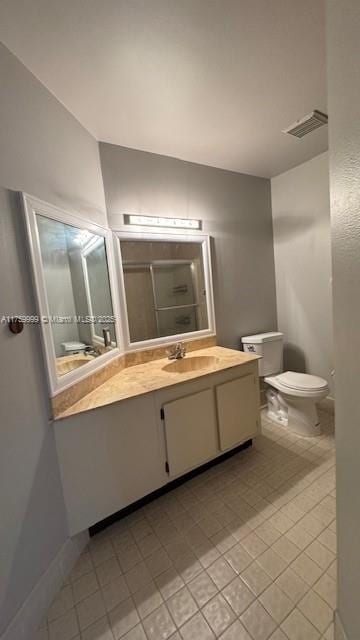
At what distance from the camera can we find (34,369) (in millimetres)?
1081

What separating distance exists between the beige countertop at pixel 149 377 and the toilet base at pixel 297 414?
0.65m

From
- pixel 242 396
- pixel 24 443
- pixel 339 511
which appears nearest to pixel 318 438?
pixel 242 396

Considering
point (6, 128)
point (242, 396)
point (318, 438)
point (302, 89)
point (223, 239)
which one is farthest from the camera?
point (223, 239)

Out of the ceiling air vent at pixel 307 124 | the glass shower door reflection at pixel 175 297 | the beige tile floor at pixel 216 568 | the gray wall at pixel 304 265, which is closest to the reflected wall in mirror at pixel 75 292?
the glass shower door reflection at pixel 175 297

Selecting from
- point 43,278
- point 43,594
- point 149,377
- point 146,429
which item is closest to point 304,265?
point 149,377

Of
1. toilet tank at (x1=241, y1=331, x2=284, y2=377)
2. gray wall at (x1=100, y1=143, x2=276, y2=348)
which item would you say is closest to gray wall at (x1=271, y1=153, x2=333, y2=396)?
gray wall at (x1=100, y1=143, x2=276, y2=348)

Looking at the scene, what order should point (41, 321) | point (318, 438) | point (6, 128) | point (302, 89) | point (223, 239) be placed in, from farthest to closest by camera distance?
point (223, 239)
point (318, 438)
point (302, 89)
point (41, 321)
point (6, 128)

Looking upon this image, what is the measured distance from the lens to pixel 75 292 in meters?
1.53

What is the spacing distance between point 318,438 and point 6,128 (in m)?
2.77

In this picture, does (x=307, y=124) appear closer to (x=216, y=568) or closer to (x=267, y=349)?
(x=267, y=349)

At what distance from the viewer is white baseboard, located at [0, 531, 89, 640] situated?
92 centimetres

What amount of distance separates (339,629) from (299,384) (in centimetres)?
137

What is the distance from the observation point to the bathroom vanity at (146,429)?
1214 mm

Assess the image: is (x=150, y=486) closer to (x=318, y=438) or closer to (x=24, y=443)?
(x=24, y=443)
